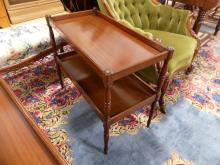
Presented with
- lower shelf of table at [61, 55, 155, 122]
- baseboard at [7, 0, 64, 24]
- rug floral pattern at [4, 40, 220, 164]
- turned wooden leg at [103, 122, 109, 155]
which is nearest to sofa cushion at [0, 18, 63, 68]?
baseboard at [7, 0, 64, 24]

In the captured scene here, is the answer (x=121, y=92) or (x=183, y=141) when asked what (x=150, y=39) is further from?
(x=183, y=141)

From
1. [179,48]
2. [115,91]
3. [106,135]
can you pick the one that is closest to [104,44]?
[115,91]

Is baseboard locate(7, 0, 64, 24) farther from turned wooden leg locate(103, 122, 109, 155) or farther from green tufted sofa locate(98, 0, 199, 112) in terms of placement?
turned wooden leg locate(103, 122, 109, 155)

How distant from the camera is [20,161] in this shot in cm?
A: 77

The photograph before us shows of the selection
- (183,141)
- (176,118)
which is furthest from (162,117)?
(183,141)

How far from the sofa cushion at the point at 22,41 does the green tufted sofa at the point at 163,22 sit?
1.86 ft

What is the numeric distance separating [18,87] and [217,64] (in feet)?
7.46

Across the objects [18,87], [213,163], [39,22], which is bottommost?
[213,163]

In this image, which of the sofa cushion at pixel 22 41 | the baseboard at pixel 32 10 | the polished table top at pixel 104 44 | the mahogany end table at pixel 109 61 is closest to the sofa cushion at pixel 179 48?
the mahogany end table at pixel 109 61

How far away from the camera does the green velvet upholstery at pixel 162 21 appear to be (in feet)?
5.07

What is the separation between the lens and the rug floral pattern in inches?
58.0

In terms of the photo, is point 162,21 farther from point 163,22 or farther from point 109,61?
point 109,61

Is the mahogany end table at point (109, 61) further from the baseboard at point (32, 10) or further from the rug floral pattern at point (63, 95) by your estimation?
the baseboard at point (32, 10)

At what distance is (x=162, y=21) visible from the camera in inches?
71.1
